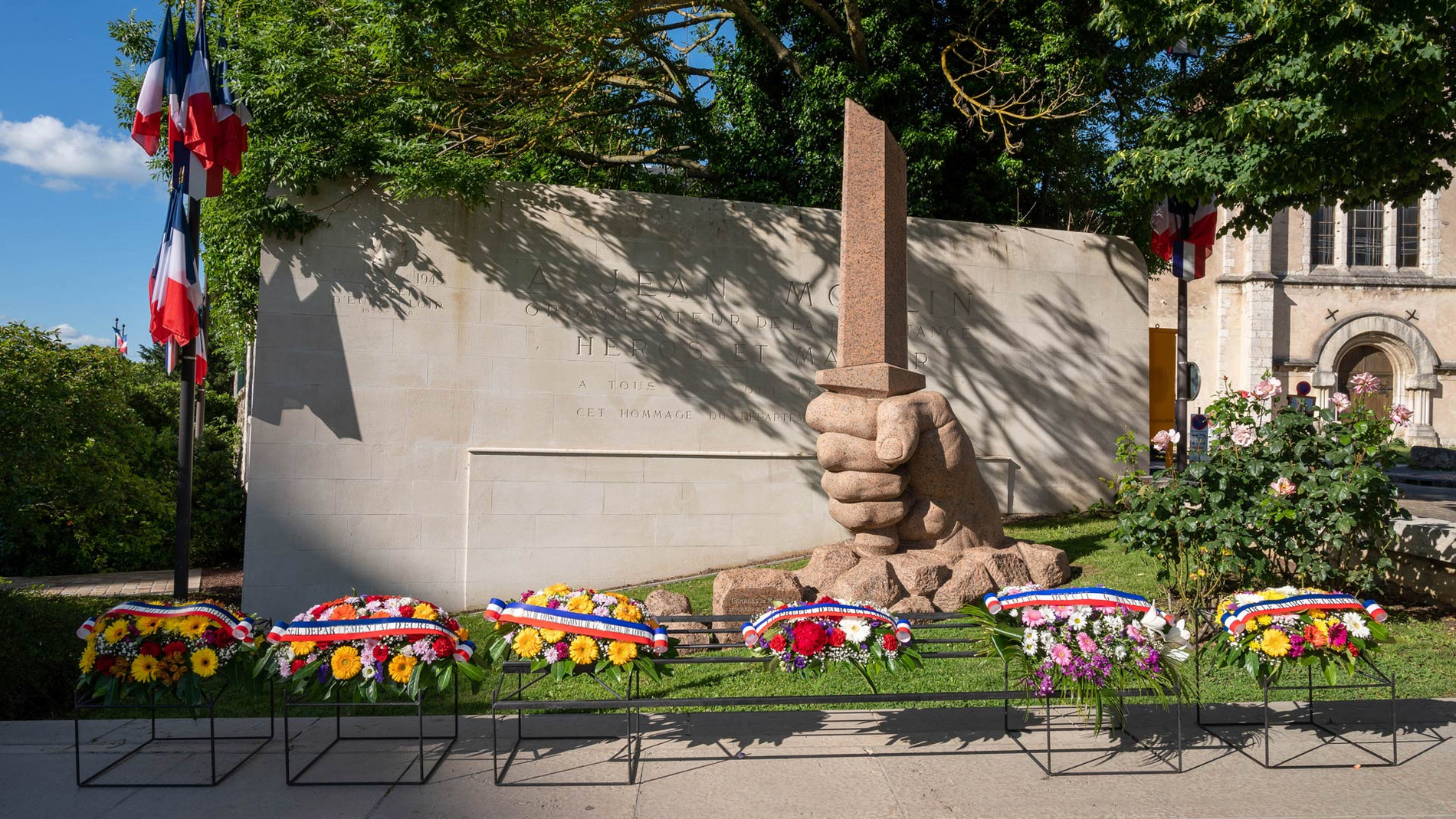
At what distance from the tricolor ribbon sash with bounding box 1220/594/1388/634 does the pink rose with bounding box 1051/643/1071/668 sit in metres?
1.08

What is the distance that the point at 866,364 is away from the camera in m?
8.34

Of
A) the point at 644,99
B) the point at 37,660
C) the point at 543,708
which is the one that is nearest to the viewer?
the point at 543,708

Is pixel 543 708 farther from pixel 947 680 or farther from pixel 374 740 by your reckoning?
pixel 947 680

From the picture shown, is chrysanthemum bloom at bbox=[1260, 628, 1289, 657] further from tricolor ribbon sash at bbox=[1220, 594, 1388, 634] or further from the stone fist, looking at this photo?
the stone fist

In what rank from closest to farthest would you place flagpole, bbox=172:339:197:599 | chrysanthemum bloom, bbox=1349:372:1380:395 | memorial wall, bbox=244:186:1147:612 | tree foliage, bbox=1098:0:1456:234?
chrysanthemum bloom, bbox=1349:372:1380:395 → tree foliage, bbox=1098:0:1456:234 → flagpole, bbox=172:339:197:599 → memorial wall, bbox=244:186:1147:612

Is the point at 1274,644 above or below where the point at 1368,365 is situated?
below

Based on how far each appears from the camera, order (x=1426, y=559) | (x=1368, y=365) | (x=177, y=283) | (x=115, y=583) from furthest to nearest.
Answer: (x=1368, y=365)
(x=115, y=583)
(x=177, y=283)
(x=1426, y=559)

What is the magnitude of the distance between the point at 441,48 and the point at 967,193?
778 cm

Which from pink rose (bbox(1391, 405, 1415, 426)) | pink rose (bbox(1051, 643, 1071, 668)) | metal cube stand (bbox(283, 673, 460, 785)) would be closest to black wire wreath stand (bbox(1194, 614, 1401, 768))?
pink rose (bbox(1051, 643, 1071, 668))

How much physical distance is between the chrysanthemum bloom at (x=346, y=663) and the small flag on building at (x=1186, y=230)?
11.6 metres

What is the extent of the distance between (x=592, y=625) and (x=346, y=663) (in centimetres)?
122

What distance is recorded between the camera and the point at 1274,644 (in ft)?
15.9

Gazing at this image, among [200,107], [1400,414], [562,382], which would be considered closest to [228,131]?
[200,107]

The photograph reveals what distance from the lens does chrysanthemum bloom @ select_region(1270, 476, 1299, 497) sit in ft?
24.0
